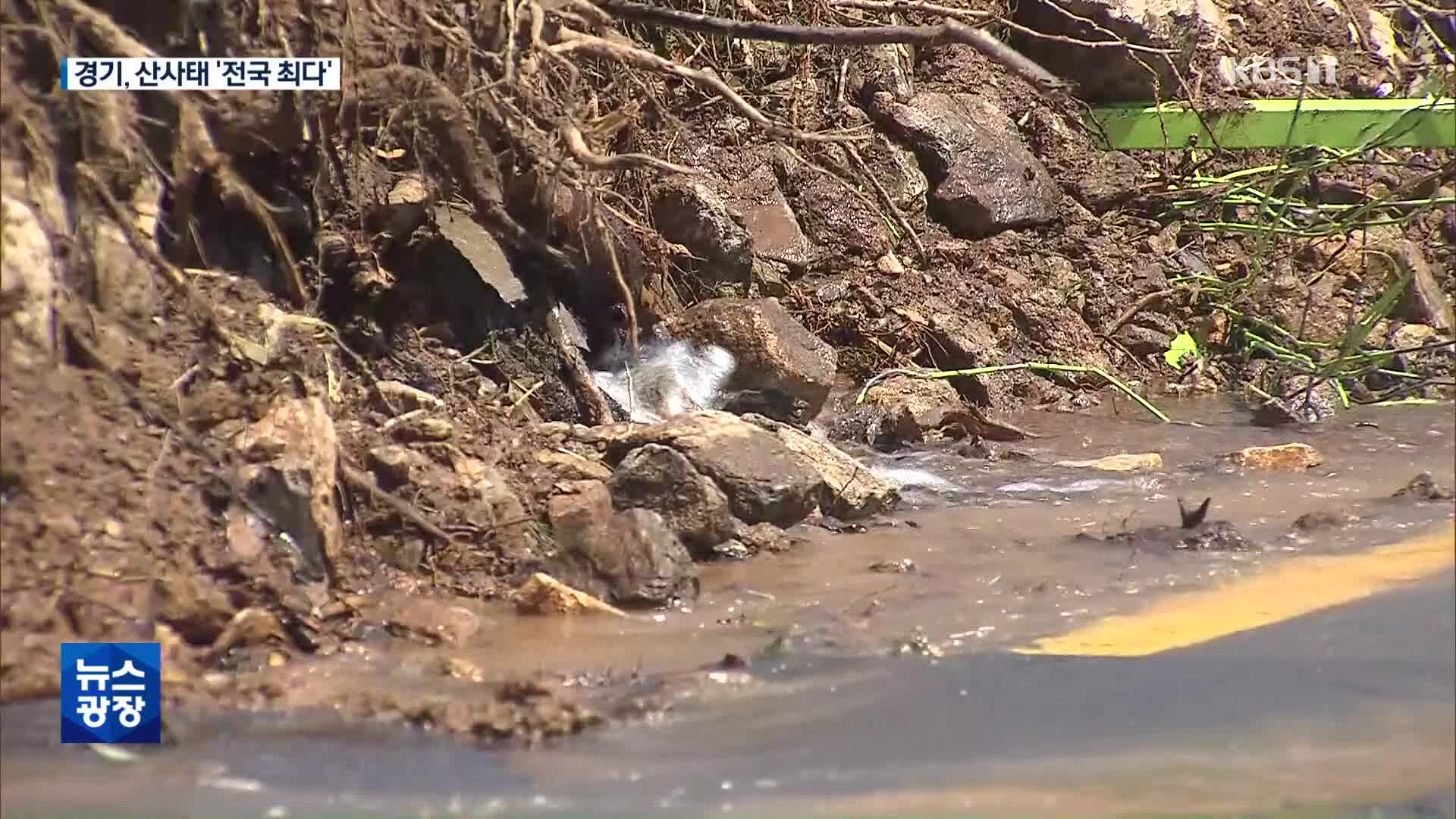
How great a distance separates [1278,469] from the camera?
11.6ft

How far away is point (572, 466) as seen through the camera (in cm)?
331

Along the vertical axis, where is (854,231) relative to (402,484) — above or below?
above

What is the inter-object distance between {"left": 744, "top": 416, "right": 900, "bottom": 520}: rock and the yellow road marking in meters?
1.18

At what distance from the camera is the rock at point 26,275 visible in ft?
7.33

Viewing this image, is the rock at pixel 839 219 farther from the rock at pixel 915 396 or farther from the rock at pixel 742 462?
the rock at pixel 742 462

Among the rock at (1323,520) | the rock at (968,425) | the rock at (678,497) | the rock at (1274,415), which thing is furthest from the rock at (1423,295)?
the rock at (678,497)

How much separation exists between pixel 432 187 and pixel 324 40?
0.54 m

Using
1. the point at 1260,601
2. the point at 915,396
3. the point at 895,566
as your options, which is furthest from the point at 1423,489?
the point at 915,396

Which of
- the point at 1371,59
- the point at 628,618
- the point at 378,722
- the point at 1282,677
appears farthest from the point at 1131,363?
the point at 378,722

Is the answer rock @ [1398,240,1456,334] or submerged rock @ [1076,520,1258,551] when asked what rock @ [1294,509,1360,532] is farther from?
rock @ [1398,240,1456,334]

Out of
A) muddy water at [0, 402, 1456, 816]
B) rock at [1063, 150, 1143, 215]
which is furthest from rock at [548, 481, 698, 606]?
rock at [1063, 150, 1143, 215]

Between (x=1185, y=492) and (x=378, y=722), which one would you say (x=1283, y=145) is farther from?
(x=378, y=722)

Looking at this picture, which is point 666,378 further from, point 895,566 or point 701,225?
point 895,566

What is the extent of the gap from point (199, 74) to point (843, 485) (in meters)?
1.86
